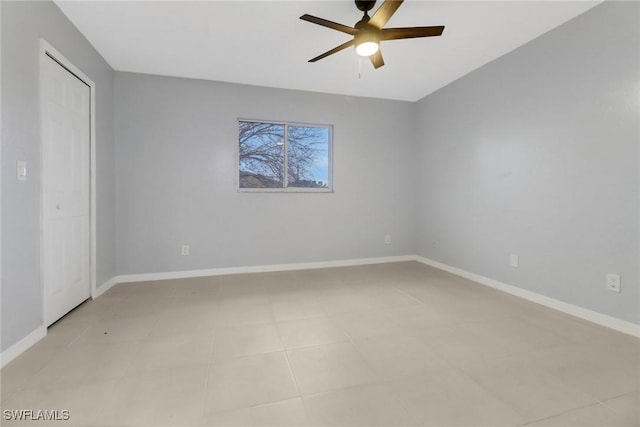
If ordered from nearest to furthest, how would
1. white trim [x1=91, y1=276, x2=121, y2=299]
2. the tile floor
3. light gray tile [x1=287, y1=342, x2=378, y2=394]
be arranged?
the tile floor < light gray tile [x1=287, y1=342, x2=378, y2=394] < white trim [x1=91, y1=276, x2=121, y2=299]

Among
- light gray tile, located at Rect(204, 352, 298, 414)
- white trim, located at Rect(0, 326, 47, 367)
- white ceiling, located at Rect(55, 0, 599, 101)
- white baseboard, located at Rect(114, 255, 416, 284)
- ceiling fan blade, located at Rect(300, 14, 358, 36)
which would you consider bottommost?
light gray tile, located at Rect(204, 352, 298, 414)

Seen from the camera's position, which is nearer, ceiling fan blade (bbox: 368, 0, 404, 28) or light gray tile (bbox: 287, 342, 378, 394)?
light gray tile (bbox: 287, 342, 378, 394)

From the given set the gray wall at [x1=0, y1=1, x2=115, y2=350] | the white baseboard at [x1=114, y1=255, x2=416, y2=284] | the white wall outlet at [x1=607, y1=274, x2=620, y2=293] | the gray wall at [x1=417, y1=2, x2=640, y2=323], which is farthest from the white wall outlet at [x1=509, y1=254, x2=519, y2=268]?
the gray wall at [x1=0, y1=1, x2=115, y2=350]

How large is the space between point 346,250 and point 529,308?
2.23 metres

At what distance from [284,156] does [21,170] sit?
2610 mm

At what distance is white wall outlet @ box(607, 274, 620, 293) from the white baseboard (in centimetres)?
240

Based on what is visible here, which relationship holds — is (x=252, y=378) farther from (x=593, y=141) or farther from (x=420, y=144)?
(x=420, y=144)

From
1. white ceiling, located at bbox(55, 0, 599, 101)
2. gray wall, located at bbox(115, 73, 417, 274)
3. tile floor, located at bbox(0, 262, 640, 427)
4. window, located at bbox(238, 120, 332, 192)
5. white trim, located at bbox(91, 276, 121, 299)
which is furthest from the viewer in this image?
window, located at bbox(238, 120, 332, 192)

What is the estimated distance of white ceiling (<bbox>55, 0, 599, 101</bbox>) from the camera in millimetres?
2172

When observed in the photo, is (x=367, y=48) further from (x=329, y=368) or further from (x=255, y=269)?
(x=255, y=269)

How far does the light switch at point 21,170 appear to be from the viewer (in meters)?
1.75

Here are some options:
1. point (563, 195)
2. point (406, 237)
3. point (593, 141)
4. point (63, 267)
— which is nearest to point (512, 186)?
point (563, 195)

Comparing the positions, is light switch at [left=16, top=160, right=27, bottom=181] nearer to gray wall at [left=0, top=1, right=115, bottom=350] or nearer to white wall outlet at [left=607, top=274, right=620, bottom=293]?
gray wall at [left=0, top=1, right=115, bottom=350]

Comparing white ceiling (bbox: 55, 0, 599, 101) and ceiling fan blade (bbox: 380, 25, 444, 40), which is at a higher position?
white ceiling (bbox: 55, 0, 599, 101)
